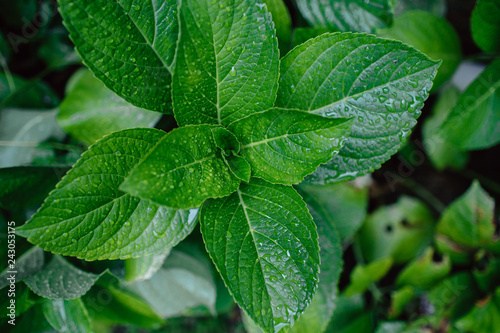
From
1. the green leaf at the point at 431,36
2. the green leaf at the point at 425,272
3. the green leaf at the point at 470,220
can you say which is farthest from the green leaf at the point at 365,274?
the green leaf at the point at 431,36

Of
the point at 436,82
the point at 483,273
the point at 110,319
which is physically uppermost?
the point at 436,82

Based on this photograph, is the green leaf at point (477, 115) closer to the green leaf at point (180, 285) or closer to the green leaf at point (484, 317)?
A: the green leaf at point (484, 317)

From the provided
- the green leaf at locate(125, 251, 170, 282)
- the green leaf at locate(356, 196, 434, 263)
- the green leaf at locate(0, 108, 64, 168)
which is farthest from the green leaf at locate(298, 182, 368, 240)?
the green leaf at locate(0, 108, 64, 168)

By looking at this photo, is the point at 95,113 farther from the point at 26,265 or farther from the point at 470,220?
the point at 470,220

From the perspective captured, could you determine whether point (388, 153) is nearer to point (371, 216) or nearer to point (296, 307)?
point (296, 307)

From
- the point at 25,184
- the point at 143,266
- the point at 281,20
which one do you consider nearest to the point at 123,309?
the point at 143,266

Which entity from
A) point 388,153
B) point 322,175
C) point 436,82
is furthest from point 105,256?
point 436,82

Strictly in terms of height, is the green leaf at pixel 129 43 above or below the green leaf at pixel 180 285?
above

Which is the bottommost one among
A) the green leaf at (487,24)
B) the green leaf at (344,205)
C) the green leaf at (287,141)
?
the green leaf at (344,205)
